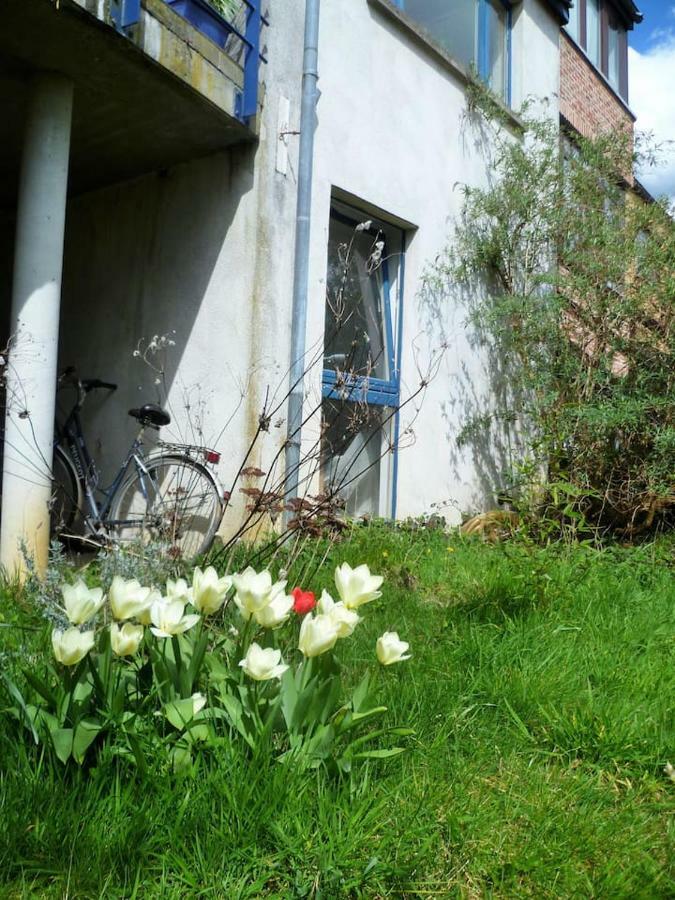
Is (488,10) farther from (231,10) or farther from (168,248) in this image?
(168,248)

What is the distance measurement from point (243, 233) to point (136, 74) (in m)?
1.20

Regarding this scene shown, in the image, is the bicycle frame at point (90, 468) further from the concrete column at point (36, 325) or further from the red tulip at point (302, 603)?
the red tulip at point (302, 603)

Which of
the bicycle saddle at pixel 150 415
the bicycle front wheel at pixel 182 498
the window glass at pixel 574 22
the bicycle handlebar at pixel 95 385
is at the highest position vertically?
the window glass at pixel 574 22

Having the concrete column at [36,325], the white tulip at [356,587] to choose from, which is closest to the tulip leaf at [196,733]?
the white tulip at [356,587]

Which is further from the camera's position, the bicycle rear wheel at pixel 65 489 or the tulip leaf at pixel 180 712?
the bicycle rear wheel at pixel 65 489

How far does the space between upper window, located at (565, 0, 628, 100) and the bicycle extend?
29.6 ft

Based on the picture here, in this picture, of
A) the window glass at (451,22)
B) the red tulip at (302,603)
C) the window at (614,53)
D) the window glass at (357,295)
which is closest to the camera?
the red tulip at (302,603)

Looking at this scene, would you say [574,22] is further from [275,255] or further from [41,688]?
[41,688]

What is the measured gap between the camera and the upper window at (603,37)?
11.0 meters

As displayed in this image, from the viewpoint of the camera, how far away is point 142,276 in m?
5.77

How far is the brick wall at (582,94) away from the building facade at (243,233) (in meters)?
2.79

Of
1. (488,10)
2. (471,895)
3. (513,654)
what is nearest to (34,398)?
(513,654)

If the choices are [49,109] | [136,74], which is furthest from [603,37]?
[49,109]

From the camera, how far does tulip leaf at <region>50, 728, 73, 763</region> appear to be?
1.62m
